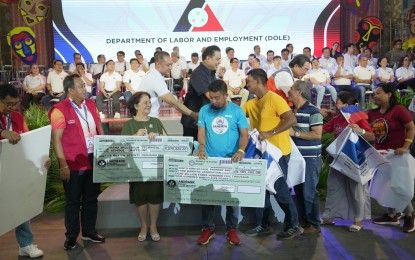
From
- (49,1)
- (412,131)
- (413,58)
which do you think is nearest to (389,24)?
(413,58)

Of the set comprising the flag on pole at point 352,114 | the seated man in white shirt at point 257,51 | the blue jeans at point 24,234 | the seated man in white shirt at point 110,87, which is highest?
the seated man in white shirt at point 257,51

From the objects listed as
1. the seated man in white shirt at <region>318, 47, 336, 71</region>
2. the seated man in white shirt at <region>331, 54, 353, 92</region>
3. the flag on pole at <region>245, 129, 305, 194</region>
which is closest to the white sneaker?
the flag on pole at <region>245, 129, 305, 194</region>

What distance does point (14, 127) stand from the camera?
14.7 ft

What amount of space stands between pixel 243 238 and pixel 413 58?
10.7 meters

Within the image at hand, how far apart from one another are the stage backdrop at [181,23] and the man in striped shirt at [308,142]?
11.3 metres

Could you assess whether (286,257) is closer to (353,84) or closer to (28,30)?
A: (353,84)

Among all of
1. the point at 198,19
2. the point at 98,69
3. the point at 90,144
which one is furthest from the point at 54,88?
the point at 90,144

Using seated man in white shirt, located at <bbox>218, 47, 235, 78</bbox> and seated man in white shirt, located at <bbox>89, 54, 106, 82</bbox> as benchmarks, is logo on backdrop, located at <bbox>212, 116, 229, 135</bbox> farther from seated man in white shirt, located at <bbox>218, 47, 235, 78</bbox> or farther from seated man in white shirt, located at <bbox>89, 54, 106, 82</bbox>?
seated man in white shirt, located at <bbox>89, 54, 106, 82</bbox>

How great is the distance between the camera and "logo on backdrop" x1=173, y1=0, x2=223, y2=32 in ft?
53.1

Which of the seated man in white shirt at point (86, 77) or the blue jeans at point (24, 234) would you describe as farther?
the seated man in white shirt at point (86, 77)

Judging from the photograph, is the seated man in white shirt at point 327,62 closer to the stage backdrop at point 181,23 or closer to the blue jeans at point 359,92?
the blue jeans at point 359,92

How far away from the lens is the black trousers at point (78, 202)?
478 cm

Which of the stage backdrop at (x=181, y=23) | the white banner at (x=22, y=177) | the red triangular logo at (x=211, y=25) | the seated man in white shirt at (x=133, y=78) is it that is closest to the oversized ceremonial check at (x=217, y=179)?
the white banner at (x=22, y=177)

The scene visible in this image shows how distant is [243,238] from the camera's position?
5.08 meters
